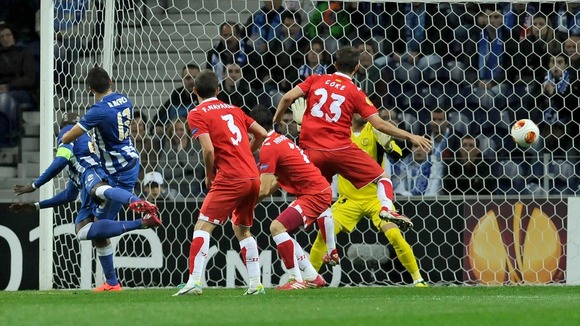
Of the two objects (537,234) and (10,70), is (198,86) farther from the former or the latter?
(10,70)

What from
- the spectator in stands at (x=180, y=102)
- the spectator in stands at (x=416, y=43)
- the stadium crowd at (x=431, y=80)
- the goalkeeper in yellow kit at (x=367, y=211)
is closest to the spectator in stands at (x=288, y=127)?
the stadium crowd at (x=431, y=80)

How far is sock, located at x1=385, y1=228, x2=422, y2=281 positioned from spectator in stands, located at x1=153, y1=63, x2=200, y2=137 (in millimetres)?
2999

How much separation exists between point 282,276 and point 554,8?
4461 mm

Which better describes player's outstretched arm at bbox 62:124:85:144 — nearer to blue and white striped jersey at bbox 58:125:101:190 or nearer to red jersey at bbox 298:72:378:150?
blue and white striped jersey at bbox 58:125:101:190

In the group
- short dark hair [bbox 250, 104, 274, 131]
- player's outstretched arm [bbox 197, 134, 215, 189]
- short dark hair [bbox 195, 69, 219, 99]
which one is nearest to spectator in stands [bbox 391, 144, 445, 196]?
short dark hair [bbox 250, 104, 274, 131]

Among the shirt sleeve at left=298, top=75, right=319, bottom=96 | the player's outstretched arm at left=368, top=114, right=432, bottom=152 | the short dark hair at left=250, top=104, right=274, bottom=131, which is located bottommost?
the player's outstretched arm at left=368, top=114, right=432, bottom=152

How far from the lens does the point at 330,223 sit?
1052 cm

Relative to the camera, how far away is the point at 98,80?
991 cm

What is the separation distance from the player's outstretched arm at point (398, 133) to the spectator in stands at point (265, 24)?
3.48 metres

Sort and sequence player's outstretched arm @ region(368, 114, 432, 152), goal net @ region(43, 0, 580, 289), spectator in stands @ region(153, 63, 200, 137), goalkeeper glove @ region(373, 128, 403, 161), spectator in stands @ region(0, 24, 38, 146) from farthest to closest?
spectator in stands @ region(0, 24, 38, 146), spectator in stands @ region(153, 63, 200, 137), goal net @ region(43, 0, 580, 289), goalkeeper glove @ region(373, 128, 403, 161), player's outstretched arm @ region(368, 114, 432, 152)

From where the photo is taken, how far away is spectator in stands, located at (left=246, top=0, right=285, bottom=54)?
12.9 meters

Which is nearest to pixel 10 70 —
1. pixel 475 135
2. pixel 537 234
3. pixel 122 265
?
pixel 122 265

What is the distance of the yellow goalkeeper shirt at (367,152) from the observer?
11078 millimetres

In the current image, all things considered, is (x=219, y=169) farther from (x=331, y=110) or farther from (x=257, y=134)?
(x=331, y=110)
